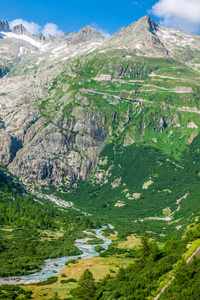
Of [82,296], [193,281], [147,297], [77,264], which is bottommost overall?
[77,264]

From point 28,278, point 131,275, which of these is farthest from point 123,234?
point 131,275

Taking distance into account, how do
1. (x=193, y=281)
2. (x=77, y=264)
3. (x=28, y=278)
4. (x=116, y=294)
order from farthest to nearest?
(x=77, y=264), (x=28, y=278), (x=116, y=294), (x=193, y=281)

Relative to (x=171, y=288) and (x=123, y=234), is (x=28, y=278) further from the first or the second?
(x=123, y=234)

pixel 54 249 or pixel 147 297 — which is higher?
pixel 147 297

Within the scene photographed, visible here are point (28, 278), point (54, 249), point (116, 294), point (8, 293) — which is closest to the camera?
point (116, 294)

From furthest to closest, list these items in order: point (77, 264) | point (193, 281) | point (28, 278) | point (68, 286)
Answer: point (77, 264) < point (28, 278) < point (68, 286) < point (193, 281)

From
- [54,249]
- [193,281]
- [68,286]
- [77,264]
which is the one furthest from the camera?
[54,249]

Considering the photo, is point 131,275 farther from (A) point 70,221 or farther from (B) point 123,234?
(A) point 70,221

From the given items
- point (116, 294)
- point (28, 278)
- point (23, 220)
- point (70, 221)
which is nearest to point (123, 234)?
point (70, 221)

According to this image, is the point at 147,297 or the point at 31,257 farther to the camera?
the point at 31,257
